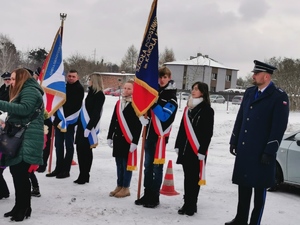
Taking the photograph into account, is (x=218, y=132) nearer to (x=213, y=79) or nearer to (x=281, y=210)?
(x=281, y=210)

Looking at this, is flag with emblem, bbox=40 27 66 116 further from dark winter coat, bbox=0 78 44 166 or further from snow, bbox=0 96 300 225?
dark winter coat, bbox=0 78 44 166

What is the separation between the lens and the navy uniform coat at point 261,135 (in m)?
4.53

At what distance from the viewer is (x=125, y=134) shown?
604cm

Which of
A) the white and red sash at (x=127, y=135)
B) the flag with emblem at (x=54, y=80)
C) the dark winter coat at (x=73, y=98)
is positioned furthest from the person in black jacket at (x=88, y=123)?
the white and red sash at (x=127, y=135)

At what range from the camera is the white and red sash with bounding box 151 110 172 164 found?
18.1 ft

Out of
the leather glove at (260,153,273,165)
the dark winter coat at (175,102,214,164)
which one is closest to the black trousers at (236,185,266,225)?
the leather glove at (260,153,273,165)

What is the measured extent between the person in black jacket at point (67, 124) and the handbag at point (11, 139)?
2.57 m

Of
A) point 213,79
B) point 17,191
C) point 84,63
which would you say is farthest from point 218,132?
point 213,79

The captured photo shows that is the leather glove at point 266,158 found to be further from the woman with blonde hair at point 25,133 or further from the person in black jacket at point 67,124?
the person in black jacket at point 67,124

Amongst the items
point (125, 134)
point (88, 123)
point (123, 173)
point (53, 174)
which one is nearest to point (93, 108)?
point (88, 123)

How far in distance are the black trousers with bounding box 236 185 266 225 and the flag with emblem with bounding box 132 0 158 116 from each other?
1.76m

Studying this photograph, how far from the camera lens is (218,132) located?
1864cm

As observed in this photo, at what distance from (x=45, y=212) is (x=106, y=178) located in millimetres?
2341

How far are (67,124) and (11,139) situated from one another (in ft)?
8.92
